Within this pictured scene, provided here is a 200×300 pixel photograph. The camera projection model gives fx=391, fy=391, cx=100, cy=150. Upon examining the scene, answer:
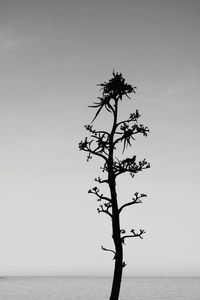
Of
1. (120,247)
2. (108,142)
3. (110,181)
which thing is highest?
(108,142)

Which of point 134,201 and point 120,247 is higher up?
point 134,201

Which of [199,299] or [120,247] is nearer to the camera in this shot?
[120,247]

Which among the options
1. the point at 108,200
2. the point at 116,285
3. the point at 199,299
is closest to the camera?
the point at 116,285

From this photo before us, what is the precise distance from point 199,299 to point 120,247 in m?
74.9

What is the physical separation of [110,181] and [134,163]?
2.83 ft

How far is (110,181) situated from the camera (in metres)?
11.2

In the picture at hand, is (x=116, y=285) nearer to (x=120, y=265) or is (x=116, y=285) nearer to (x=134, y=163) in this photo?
(x=120, y=265)

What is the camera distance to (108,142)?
1150 cm

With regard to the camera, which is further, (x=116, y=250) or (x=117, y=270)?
(x=116, y=250)

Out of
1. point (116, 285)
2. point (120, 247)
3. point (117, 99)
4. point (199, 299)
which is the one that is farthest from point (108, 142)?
point (199, 299)

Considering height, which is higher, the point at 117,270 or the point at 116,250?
the point at 116,250

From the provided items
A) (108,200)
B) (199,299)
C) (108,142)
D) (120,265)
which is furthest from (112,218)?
(199,299)

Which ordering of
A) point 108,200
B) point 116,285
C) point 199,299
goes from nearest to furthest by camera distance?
point 116,285
point 108,200
point 199,299

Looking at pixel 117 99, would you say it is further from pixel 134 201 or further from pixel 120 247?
pixel 120 247
